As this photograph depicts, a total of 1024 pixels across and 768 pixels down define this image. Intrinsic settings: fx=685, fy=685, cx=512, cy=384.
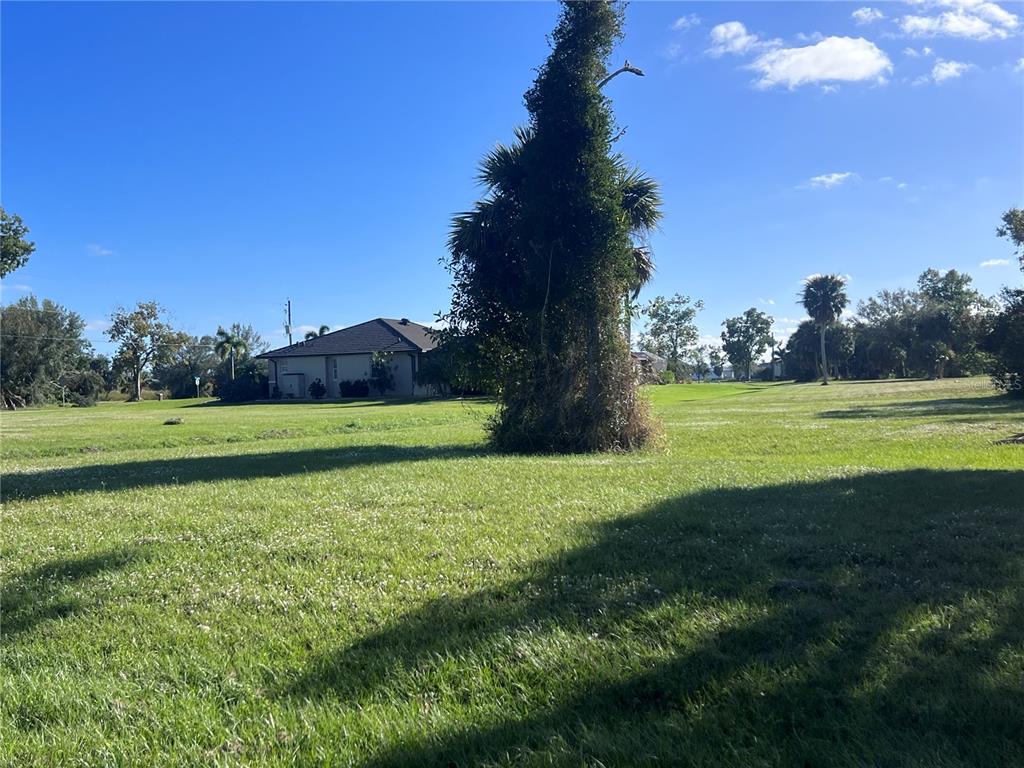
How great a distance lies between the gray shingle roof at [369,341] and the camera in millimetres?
54875

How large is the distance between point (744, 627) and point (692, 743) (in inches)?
44.3

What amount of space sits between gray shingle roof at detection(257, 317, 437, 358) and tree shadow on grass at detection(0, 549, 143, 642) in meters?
47.3

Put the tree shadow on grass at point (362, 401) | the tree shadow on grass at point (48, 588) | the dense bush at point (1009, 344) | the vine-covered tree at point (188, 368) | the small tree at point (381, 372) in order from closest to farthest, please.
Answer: the tree shadow on grass at point (48, 588) → the dense bush at point (1009, 344) → the tree shadow on grass at point (362, 401) → the small tree at point (381, 372) → the vine-covered tree at point (188, 368)

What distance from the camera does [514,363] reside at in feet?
50.3

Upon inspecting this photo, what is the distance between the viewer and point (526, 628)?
3725 mm

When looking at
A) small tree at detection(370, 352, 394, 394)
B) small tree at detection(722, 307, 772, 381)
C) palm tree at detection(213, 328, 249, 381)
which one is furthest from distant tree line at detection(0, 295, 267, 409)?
small tree at detection(722, 307, 772, 381)

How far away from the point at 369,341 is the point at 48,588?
52.9 metres

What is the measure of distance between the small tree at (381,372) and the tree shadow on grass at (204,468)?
123 ft

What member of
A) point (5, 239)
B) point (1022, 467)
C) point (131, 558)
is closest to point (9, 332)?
point (5, 239)

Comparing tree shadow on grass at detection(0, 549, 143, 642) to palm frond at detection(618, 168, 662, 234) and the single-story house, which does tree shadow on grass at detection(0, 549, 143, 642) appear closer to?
palm frond at detection(618, 168, 662, 234)

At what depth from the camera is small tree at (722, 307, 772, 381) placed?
124287 mm

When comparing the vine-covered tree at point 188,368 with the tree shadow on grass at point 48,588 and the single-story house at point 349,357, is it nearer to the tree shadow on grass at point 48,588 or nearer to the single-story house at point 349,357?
the single-story house at point 349,357

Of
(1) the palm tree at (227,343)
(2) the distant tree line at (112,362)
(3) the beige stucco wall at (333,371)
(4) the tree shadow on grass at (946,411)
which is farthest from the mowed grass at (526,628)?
(1) the palm tree at (227,343)

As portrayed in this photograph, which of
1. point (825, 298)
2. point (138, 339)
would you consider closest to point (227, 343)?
point (138, 339)
